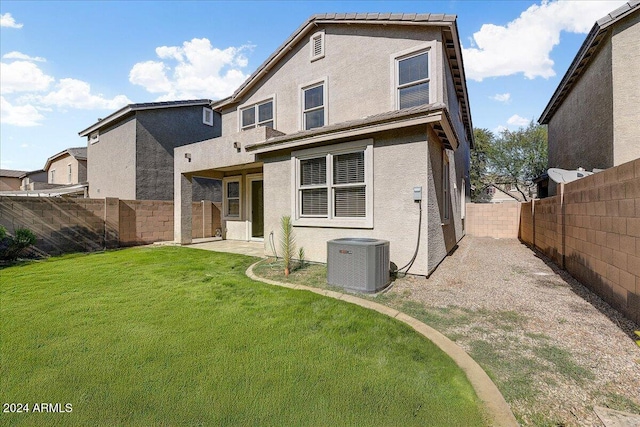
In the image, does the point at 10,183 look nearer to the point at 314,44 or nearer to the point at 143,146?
the point at 143,146

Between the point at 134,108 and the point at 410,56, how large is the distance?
15975mm

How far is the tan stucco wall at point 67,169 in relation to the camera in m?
23.2

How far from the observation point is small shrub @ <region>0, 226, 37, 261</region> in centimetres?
834

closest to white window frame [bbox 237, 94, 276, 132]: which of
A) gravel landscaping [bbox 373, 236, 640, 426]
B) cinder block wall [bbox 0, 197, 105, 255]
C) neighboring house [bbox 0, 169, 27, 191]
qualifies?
cinder block wall [bbox 0, 197, 105, 255]

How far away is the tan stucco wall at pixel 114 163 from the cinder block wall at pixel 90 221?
431cm

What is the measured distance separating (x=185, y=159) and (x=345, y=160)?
8.12 m

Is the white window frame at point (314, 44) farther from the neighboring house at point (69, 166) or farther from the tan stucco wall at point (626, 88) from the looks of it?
the neighboring house at point (69, 166)

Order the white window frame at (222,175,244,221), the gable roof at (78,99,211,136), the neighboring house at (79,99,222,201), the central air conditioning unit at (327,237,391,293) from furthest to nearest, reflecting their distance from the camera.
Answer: the neighboring house at (79,99,222,201) < the gable roof at (78,99,211,136) < the white window frame at (222,175,244,221) < the central air conditioning unit at (327,237,391,293)

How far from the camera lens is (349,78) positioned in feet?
28.8

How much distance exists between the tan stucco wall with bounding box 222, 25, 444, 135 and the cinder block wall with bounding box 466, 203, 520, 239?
1066 cm

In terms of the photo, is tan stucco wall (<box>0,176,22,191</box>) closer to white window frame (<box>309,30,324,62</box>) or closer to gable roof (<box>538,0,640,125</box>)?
white window frame (<box>309,30,324,62</box>)

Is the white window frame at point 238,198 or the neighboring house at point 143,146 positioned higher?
the neighboring house at point 143,146

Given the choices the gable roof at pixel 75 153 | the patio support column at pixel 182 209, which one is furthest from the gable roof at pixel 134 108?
the patio support column at pixel 182 209

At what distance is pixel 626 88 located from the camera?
29.3ft
